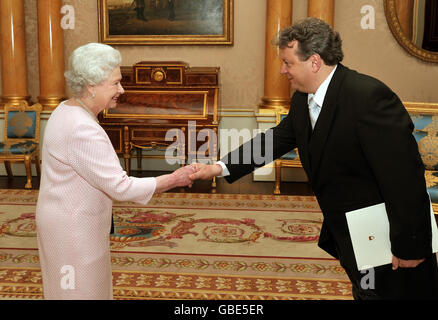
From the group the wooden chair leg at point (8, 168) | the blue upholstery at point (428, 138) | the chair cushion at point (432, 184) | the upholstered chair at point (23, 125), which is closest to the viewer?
the chair cushion at point (432, 184)

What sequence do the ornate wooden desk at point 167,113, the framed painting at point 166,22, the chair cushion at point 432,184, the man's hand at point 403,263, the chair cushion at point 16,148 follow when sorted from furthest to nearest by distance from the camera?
the framed painting at point 166,22 < the chair cushion at point 16,148 < the ornate wooden desk at point 167,113 < the chair cushion at point 432,184 < the man's hand at point 403,263

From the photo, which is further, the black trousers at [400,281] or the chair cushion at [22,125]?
the chair cushion at [22,125]

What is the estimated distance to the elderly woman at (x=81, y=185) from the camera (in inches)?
81.1

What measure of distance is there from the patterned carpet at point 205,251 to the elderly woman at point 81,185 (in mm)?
1299

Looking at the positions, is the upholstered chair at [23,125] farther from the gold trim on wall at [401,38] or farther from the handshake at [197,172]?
the gold trim on wall at [401,38]

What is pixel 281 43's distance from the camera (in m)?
2.16

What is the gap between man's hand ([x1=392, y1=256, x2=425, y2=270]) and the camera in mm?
1952

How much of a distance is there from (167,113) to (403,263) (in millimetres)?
4977

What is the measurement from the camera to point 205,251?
4305 millimetres

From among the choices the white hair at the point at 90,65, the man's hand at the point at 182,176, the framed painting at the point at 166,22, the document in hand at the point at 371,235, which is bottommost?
the document in hand at the point at 371,235

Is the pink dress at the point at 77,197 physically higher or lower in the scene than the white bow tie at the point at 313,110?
lower

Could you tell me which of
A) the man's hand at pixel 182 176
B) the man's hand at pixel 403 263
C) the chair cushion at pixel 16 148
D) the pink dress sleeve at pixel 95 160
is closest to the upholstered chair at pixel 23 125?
the chair cushion at pixel 16 148

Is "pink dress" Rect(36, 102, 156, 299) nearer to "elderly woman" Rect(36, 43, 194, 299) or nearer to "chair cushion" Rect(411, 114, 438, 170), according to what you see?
"elderly woman" Rect(36, 43, 194, 299)
